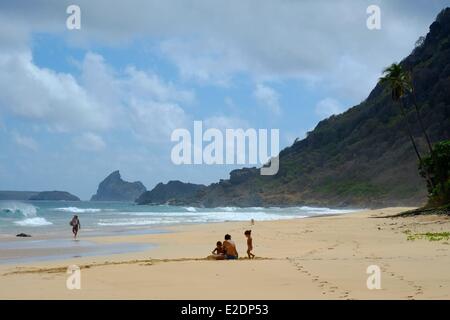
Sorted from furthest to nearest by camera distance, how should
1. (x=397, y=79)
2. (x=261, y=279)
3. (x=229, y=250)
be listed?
(x=397, y=79)
(x=229, y=250)
(x=261, y=279)

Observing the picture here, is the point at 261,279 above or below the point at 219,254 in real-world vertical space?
below

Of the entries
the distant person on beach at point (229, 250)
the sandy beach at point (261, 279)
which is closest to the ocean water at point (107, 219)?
the distant person on beach at point (229, 250)

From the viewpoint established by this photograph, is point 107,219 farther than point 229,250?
Yes

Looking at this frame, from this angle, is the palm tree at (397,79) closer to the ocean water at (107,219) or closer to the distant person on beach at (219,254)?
the ocean water at (107,219)

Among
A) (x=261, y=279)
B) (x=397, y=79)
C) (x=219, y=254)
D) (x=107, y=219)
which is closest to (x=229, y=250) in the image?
(x=219, y=254)

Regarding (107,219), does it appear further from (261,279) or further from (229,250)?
(261,279)

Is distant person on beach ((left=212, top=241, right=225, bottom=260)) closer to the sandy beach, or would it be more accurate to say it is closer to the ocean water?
the sandy beach

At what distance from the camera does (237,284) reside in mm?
11633

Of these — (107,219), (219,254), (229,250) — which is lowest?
(219,254)

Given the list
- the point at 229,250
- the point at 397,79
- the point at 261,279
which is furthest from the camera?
the point at 397,79

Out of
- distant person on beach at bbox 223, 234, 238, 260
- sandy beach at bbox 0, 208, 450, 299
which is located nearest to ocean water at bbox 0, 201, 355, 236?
distant person on beach at bbox 223, 234, 238, 260

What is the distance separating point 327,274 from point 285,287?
197 cm

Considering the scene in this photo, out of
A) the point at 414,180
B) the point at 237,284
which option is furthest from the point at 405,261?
the point at 414,180
